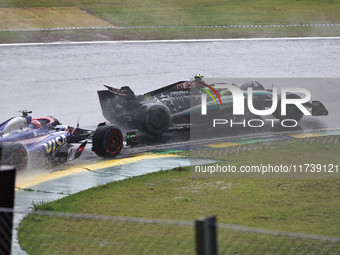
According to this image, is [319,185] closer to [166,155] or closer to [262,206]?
[262,206]

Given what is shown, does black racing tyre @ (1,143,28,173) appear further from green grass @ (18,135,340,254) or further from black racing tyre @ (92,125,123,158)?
black racing tyre @ (92,125,123,158)

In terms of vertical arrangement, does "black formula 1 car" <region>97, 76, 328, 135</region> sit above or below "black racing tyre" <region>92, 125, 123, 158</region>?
above

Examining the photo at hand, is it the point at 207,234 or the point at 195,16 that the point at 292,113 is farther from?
the point at 195,16

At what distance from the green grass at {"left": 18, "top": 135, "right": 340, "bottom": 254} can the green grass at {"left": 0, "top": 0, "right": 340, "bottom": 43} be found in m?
19.7

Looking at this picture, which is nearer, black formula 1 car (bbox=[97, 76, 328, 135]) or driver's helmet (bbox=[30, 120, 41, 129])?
driver's helmet (bbox=[30, 120, 41, 129])

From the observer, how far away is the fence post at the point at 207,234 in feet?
13.5

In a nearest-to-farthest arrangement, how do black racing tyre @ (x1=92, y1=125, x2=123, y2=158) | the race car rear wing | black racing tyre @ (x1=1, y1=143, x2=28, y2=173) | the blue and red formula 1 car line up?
1. black racing tyre @ (x1=1, y1=143, x2=28, y2=173)
2. the blue and red formula 1 car
3. black racing tyre @ (x1=92, y1=125, x2=123, y2=158)
4. the race car rear wing

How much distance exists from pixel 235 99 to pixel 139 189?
6.05 m

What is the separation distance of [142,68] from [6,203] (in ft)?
69.9

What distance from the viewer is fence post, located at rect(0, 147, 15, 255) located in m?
5.45

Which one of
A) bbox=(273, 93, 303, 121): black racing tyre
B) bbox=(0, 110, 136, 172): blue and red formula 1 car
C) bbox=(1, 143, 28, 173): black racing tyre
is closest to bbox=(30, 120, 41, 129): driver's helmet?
bbox=(0, 110, 136, 172): blue and red formula 1 car

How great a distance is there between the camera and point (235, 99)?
16.9m

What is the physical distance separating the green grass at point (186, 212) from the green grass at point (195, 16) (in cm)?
1969

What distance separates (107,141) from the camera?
14.1 m
